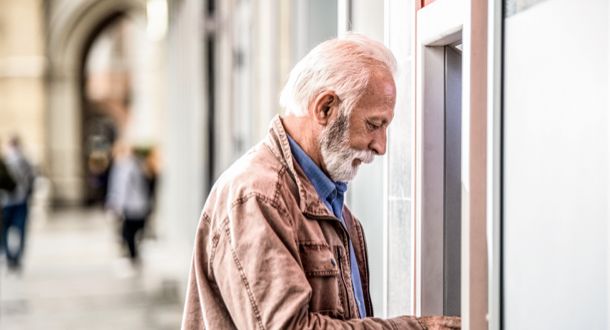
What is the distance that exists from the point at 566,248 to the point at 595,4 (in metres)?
0.48

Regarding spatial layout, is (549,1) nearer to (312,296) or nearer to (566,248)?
(566,248)

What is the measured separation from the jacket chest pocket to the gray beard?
0.21 m

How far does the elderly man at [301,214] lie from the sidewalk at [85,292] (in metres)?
4.02

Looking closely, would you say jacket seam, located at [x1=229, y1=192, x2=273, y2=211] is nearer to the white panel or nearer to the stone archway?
the white panel

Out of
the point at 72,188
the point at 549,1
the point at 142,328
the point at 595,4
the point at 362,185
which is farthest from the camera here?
the point at 72,188

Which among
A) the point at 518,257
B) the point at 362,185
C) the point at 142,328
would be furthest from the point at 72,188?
the point at 518,257

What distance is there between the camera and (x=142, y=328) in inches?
199

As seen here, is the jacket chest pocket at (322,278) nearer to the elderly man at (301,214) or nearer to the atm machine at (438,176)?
the elderly man at (301,214)

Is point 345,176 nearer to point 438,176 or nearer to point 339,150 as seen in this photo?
point 339,150

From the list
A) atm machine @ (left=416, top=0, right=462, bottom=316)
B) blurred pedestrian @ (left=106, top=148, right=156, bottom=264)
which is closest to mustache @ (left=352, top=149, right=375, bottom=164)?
atm machine @ (left=416, top=0, right=462, bottom=316)

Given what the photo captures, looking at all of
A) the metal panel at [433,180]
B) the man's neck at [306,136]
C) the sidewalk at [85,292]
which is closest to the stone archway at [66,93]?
the sidewalk at [85,292]

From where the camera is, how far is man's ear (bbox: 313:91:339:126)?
135cm

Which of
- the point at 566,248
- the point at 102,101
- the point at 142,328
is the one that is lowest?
the point at 142,328

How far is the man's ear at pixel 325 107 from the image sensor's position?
1.35 metres
